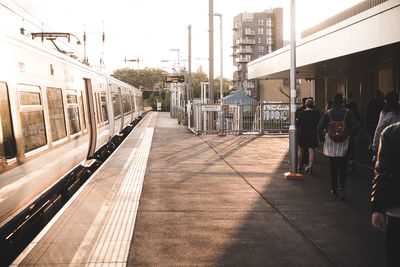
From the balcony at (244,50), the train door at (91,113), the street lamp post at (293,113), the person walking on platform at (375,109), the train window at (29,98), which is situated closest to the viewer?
the train window at (29,98)

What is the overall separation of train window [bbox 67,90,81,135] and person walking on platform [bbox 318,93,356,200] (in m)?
4.94

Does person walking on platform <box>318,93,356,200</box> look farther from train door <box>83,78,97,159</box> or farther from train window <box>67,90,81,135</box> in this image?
train door <box>83,78,97,159</box>

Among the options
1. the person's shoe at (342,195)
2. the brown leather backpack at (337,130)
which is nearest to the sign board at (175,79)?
the brown leather backpack at (337,130)

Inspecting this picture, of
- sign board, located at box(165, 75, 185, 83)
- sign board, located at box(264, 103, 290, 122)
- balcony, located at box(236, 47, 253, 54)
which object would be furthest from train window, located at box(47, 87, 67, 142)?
balcony, located at box(236, 47, 253, 54)

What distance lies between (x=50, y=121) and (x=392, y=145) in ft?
19.8

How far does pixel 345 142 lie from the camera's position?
8.04 m

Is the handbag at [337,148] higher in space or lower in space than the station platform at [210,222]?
higher

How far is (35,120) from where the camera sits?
6.94 m

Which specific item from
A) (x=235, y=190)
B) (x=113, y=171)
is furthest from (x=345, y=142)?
(x=113, y=171)

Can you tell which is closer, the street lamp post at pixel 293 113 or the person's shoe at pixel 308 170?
the street lamp post at pixel 293 113

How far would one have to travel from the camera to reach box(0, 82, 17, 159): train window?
5422mm

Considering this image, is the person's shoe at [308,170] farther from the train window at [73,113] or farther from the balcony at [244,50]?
the balcony at [244,50]

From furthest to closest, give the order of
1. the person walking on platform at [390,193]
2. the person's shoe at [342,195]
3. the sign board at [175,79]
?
1. the sign board at [175,79]
2. the person's shoe at [342,195]
3. the person walking on platform at [390,193]

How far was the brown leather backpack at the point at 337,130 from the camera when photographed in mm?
8023
